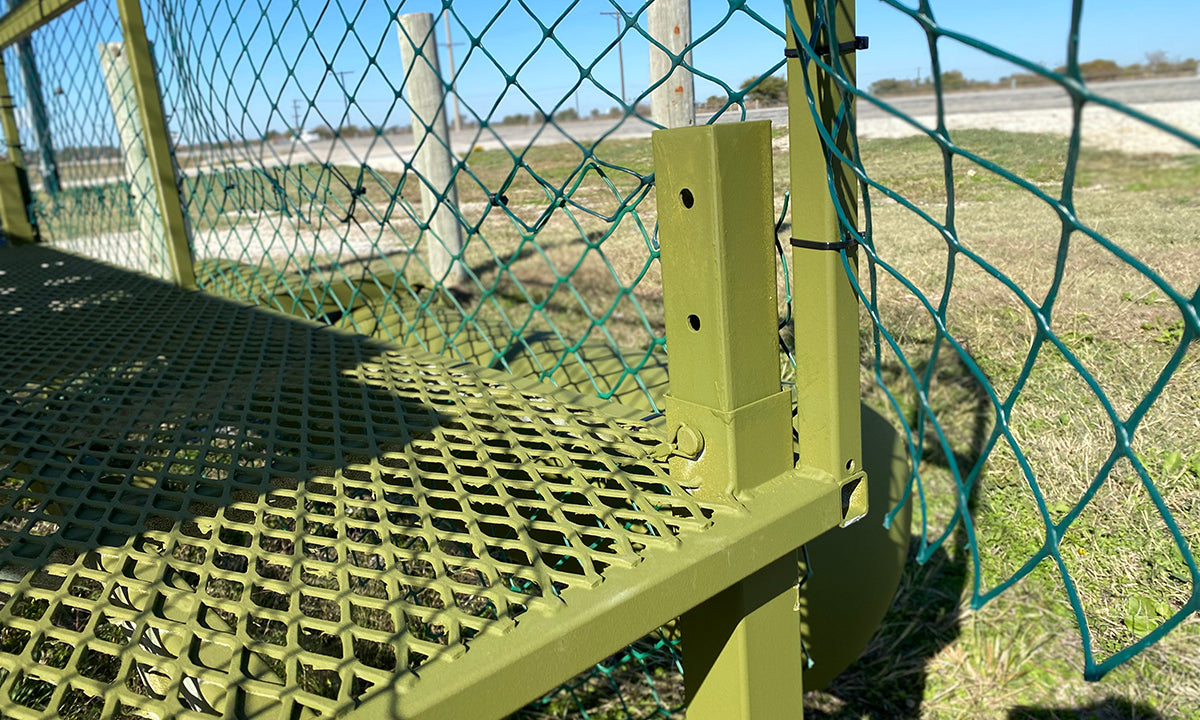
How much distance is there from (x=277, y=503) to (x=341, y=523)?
→ 6.3 inches

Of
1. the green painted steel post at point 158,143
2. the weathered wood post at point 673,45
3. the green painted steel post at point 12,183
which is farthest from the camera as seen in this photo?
the green painted steel post at point 12,183

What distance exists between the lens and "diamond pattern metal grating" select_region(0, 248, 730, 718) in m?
0.72

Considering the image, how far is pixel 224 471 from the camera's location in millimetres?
1071

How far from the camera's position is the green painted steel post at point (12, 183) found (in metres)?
3.74

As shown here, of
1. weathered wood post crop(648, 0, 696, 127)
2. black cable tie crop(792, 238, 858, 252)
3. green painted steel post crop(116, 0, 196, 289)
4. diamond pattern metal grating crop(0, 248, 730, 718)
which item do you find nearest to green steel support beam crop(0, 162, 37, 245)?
green painted steel post crop(116, 0, 196, 289)

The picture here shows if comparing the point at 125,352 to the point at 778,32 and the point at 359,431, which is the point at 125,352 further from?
the point at 778,32

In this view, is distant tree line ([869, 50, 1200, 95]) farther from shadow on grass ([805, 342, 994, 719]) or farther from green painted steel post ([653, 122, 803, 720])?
shadow on grass ([805, 342, 994, 719])

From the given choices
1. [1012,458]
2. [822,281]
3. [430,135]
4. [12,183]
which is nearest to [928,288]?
[1012,458]

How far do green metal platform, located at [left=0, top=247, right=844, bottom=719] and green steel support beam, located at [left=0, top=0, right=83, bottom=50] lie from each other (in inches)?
63.6

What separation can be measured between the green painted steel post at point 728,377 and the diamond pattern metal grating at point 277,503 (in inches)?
3.0

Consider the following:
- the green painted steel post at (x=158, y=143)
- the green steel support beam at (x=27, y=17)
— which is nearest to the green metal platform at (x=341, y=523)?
the green painted steel post at (x=158, y=143)

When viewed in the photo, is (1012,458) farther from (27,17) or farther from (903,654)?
(27,17)

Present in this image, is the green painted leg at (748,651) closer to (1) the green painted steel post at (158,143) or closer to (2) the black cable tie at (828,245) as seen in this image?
(2) the black cable tie at (828,245)

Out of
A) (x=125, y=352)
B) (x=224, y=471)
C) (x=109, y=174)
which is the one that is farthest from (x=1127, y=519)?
(x=109, y=174)
